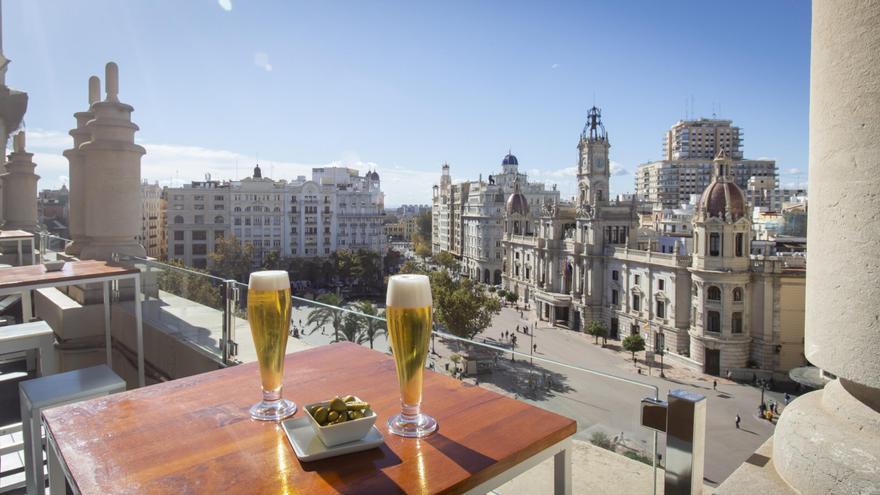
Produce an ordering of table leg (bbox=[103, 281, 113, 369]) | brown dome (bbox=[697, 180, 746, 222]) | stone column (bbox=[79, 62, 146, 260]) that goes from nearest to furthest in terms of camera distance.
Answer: table leg (bbox=[103, 281, 113, 369]) → stone column (bbox=[79, 62, 146, 260]) → brown dome (bbox=[697, 180, 746, 222])

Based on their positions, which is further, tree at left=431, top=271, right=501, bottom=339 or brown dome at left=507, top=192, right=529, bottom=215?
brown dome at left=507, top=192, right=529, bottom=215

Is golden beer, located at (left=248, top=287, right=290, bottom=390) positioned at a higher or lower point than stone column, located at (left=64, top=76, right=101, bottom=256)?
lower

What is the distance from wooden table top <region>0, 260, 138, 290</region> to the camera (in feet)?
13.4

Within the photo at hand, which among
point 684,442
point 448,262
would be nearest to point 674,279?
point 684,442

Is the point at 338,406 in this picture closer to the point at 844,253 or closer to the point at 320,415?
the point at 320,415

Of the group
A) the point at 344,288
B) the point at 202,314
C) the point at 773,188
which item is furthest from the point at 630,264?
the point at 773,188

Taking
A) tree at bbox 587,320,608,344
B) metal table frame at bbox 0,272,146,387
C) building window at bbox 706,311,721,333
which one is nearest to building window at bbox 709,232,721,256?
building window at bbox 706,311,721,333

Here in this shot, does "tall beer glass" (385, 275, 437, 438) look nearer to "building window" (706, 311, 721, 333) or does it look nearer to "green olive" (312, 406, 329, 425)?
"green olive" (312, 406, 329, 425)

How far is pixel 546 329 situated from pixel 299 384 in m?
37.9

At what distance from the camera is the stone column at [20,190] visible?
1230cm

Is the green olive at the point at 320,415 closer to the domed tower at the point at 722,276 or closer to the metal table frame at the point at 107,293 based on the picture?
the metal table frame at the point at 107,293

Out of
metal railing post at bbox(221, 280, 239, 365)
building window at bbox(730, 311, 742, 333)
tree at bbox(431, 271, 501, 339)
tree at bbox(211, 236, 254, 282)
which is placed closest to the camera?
metal railing post at bbox(221, 280, 239, 365)

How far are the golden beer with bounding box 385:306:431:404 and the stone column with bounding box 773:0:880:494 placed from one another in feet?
4.16

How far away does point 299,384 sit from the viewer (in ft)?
7.38
